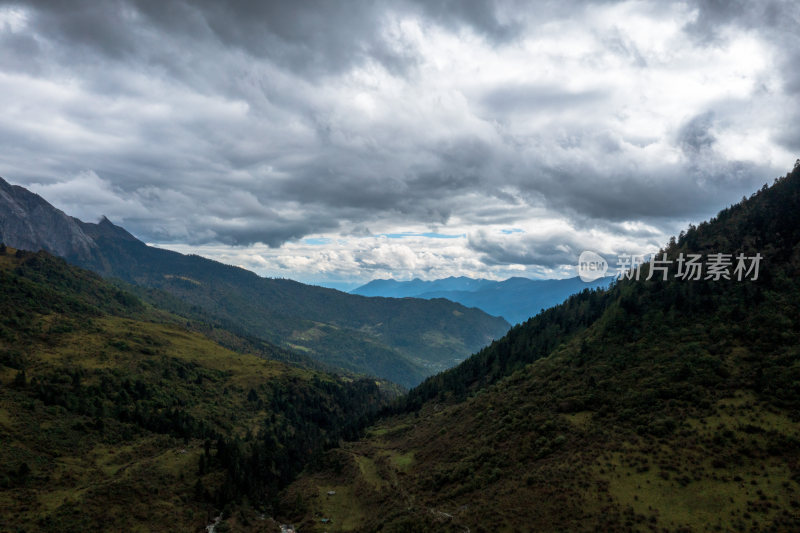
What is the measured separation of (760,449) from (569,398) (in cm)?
3384

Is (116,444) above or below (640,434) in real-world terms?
below

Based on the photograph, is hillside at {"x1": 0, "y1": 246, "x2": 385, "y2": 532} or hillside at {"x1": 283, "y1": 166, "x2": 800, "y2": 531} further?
hillside at {"x1": 0, "y1": 246, "x2": 385, "y2": 532}

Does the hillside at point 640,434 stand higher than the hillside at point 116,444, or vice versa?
the hillside at point 640,434

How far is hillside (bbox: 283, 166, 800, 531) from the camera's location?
50.5 m

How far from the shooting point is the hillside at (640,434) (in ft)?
166

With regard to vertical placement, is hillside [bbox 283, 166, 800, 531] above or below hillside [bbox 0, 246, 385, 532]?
above

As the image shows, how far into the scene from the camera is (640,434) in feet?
214

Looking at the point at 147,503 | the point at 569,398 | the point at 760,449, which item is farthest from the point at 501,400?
the point at 147,503

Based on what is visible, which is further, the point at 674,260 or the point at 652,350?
the point at 674,260

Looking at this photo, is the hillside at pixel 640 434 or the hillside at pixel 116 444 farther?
the hillside at pixel 116 444

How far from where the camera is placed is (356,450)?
117000 mm

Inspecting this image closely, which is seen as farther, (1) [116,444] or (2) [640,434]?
(1) [116,444]

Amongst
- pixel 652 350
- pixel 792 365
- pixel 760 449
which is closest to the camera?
pixel 760 449

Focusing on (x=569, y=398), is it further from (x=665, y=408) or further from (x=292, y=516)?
(x=292, y=516)
